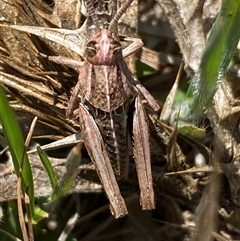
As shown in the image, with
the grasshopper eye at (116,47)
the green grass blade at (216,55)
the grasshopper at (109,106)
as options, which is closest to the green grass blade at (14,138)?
the grasshopper at (109,106)

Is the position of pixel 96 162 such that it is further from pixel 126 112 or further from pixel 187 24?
pixel 187 24

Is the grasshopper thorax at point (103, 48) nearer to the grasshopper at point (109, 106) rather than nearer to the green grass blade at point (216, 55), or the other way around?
the grasshopper at point (109, 106)

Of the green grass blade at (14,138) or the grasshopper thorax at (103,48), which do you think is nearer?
the green grass blade at (14,138)

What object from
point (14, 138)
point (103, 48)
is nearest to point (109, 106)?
point (103, 48)

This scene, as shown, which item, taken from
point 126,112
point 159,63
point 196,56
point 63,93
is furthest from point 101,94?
point 159,63

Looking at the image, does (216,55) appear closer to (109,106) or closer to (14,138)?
(109,106)

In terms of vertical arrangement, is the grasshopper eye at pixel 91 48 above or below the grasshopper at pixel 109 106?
above
